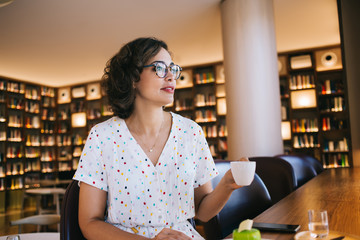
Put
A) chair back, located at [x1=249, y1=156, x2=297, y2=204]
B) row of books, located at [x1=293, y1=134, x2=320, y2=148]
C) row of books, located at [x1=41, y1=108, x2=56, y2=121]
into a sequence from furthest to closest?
row of books, located at [x1=41, y1=108, x2=56, y2=121] → row of books, located at [x1=293, y1=134, x2=320, y2=148] → chair back, located at [x1=249, y1=156, x2=297, y2=204]

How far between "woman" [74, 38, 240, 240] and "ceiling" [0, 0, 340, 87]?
352 cm

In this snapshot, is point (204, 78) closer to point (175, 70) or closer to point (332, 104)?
point (332, 104)

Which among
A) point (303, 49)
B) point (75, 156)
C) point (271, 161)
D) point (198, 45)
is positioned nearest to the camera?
point (271, 161)

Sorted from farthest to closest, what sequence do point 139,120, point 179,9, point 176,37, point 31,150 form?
point 31,150 < point 176,37 < point 179,9 < point 139,120

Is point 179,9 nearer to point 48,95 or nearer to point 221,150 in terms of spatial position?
point 221,150

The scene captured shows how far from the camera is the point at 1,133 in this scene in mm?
8023

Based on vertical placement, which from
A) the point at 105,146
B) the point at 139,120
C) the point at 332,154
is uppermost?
the point at 139,120

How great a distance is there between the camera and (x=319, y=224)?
2.79 feet

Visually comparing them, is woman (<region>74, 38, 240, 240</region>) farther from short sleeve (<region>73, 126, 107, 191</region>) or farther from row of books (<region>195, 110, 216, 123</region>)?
row of books (<region>195, 110, 216, 123</region>)

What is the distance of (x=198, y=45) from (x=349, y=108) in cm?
356

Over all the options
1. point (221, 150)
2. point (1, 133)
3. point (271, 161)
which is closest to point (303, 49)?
point (221, 150)

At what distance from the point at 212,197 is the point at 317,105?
6.26 meters

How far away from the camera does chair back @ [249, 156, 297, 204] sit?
2.10 m

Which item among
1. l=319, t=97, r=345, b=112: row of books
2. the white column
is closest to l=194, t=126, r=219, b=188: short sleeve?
the white column
